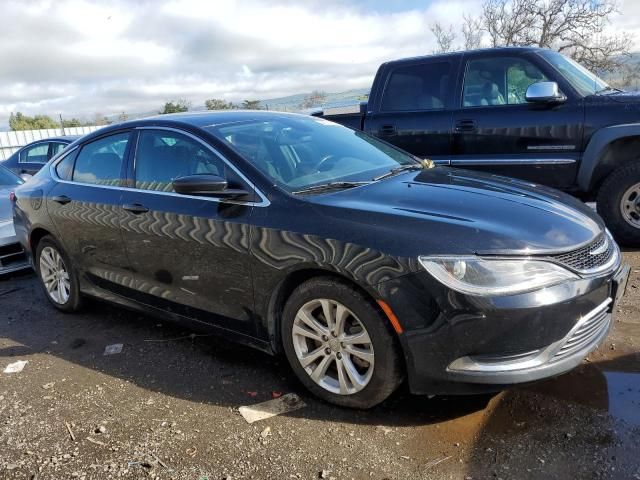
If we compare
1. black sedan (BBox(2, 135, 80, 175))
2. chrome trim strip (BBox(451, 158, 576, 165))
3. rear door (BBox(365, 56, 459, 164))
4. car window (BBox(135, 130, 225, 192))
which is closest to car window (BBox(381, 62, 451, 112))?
rear door (BBox(365, 56, 459, 164))

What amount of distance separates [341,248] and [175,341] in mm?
1971

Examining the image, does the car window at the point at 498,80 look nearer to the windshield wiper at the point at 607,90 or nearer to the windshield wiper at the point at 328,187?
the windshield wiper at the point at 607,90

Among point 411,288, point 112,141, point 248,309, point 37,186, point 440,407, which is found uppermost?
point 112,141

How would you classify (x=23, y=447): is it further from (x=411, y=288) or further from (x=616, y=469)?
(x=616, y=469)

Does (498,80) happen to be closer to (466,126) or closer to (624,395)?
(466,126)

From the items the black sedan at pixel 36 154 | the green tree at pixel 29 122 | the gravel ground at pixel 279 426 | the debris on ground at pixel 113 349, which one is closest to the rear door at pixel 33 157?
the black sedan at pixel 36 154

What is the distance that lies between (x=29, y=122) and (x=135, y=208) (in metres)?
45.7

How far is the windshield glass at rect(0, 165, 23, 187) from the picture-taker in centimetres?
722

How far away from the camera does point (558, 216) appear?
9.63 ft

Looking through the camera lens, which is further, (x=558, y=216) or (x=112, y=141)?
(x=112, y=141)

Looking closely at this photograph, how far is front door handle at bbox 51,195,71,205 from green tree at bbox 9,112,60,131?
4145 cm

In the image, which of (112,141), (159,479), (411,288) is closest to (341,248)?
(411,288)

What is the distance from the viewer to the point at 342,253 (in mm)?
2773

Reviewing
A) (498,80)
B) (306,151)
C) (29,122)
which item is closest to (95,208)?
(306,151)
